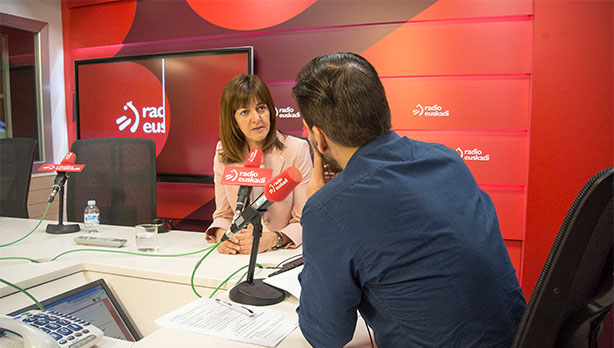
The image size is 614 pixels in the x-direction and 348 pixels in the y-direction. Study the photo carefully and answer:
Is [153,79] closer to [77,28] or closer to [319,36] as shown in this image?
[77,28]

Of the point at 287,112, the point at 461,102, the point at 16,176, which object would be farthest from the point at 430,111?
the point at 16,176

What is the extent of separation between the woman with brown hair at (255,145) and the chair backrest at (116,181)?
53 centimetres

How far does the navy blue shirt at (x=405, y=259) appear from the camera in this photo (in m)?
0.82

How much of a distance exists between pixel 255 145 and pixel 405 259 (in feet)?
4.76

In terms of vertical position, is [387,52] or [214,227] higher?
[387,52]

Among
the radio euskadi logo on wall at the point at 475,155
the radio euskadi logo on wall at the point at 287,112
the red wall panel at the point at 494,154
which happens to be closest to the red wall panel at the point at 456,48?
the red wall panel at the point at 494,154

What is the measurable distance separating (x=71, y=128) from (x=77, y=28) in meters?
0.94

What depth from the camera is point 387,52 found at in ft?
10.0

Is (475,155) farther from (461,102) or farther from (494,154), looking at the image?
(461,102)

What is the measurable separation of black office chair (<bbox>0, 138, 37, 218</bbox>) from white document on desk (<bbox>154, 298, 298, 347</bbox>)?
6.85 feet

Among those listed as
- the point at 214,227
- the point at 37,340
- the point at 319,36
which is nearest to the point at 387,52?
the point at 319,36

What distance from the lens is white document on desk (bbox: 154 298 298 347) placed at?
1.03 metres

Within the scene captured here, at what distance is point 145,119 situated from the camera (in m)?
3.73

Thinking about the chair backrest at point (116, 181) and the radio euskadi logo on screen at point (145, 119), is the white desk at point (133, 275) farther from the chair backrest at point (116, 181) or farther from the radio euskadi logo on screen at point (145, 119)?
the radio euskadi logo on screen at point (145, 119)
